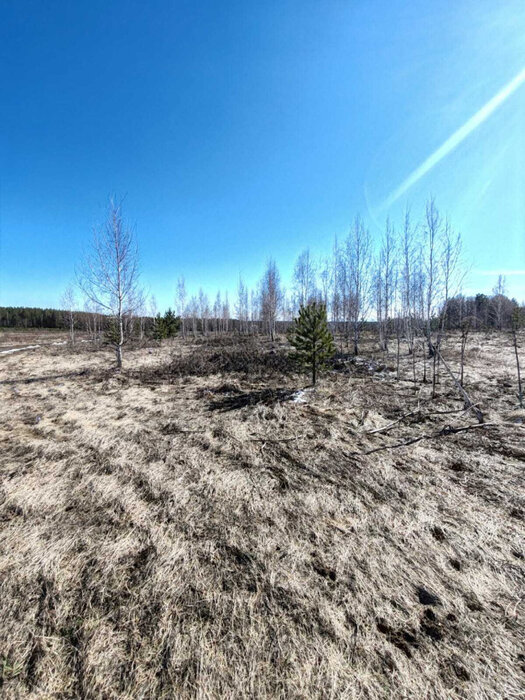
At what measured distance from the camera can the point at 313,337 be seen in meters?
9.20

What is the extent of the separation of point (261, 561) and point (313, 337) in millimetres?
7455

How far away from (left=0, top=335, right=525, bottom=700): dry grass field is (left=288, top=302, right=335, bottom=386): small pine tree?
13.2ft

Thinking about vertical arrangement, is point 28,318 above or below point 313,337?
above

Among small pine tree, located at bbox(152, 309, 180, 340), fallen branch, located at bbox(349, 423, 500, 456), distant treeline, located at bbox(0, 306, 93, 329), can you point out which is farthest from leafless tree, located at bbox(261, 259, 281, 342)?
distant treeline, located at bbox(0, 306, 93, 329)

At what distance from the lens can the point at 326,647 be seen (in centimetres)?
181

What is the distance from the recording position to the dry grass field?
1694mm

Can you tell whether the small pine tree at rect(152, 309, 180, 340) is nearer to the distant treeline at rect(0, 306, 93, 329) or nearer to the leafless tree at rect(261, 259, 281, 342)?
the leafless tree at rect(261, 259, 281, 342)

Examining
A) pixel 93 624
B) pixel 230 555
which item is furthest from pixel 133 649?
pixel 230 555

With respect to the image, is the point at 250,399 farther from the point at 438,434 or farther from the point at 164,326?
the point at 164,326

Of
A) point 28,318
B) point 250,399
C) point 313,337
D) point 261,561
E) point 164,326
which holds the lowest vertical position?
point 261,561

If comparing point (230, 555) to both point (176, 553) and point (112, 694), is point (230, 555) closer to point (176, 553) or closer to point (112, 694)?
point (176, 553)

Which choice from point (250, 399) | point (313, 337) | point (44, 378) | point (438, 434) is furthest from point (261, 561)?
point (44, 378)

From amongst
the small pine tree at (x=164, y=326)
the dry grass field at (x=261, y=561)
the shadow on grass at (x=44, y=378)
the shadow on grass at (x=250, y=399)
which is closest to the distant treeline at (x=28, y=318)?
the small pine tree at (x=164, y=326)

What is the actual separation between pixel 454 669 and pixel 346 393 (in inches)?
283
